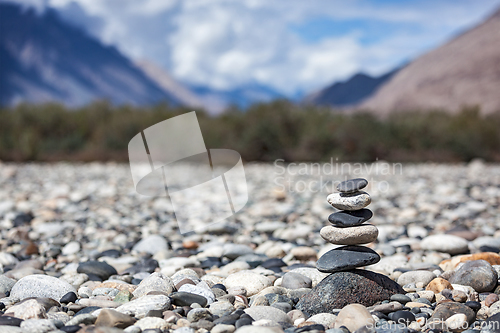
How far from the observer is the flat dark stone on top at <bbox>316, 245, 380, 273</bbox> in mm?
2008

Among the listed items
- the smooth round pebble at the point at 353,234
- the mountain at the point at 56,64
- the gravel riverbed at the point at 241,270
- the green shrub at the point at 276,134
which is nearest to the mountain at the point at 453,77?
the green shrub at the point at 276,134

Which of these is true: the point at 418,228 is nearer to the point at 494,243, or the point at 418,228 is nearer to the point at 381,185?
the point at 494,243

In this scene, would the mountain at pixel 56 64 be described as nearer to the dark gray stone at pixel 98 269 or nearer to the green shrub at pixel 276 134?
the green shrub at pixel 276 134

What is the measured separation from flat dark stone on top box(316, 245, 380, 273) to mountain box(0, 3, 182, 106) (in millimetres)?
149362

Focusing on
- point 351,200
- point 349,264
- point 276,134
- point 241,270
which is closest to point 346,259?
point 349,264

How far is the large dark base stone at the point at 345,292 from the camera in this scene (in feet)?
6.25

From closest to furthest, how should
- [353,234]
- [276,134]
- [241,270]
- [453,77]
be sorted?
[353,234] < [241,270] < [276,134] < [453,77]

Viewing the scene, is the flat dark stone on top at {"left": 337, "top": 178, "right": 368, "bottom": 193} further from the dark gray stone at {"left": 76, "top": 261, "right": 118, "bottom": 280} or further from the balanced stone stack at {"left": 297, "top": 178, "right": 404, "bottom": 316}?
the dark gray stone at {"left": 76, "top": 261, "right": 118, "bottom": 280}

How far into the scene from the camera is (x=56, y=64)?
552 ft

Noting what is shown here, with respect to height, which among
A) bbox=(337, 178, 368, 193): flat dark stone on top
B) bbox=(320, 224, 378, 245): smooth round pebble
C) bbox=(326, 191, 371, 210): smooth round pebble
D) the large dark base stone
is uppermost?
bbox=(337, 178, 368, 193): flat dark stone on top

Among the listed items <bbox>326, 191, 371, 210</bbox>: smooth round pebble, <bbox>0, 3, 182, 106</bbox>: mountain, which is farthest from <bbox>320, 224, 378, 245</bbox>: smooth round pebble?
<bbox>0, 3, 182, 106</bbox>: mountain

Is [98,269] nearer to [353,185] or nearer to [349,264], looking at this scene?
[349,264]

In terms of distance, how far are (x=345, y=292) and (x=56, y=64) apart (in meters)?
190

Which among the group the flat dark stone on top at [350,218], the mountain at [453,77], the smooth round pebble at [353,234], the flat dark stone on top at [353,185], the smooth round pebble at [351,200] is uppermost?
the mountain at [453,77]
